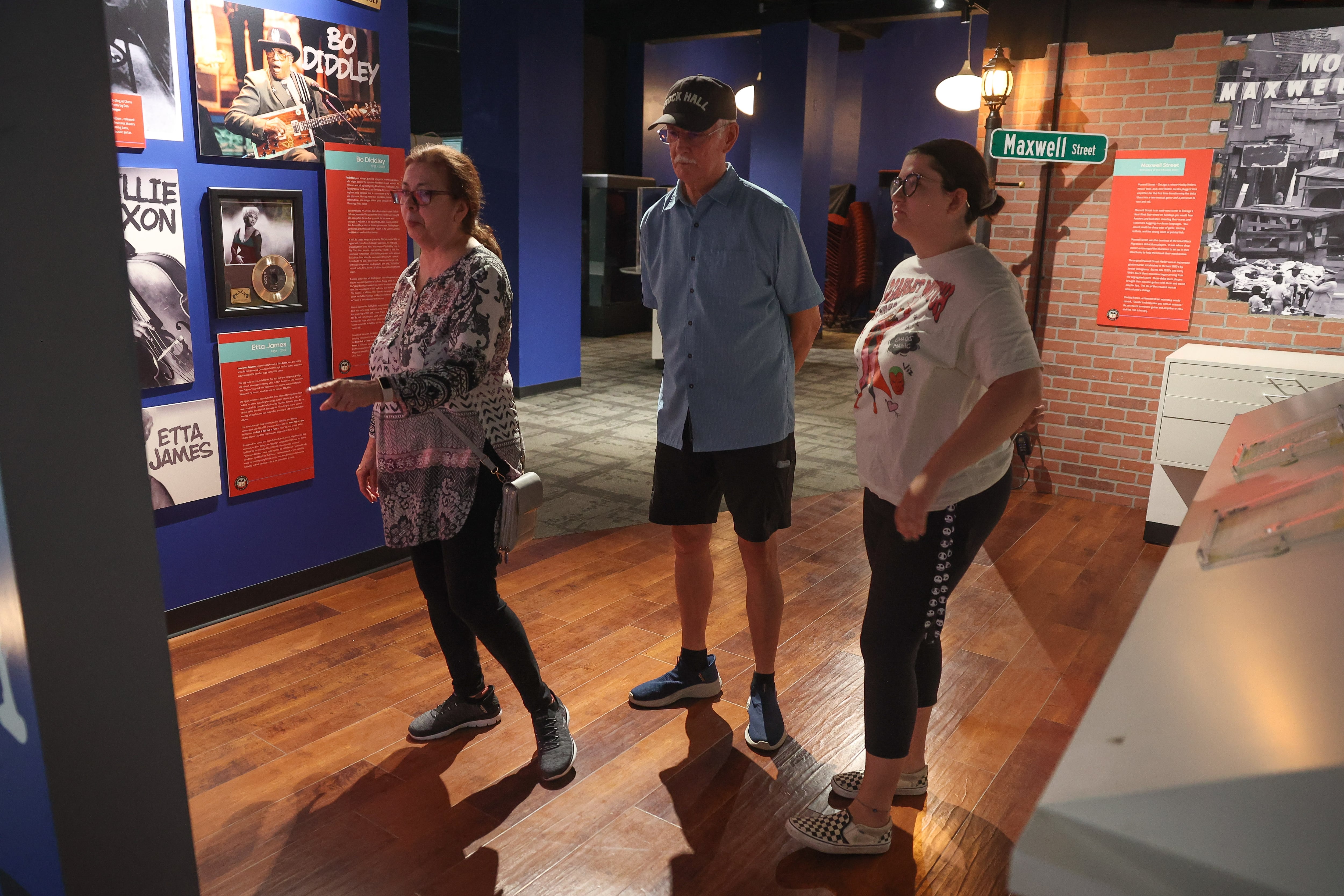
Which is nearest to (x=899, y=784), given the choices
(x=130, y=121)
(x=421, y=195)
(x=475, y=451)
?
(x=475, y=451)

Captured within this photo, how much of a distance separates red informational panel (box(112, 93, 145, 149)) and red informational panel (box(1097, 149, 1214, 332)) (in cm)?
424

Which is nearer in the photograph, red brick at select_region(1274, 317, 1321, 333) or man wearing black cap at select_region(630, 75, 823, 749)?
man wearing black cap at select_region(630, 75, 823, 749)

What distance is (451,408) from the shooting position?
2127mm

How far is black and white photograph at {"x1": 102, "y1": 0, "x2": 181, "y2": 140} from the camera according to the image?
261cm

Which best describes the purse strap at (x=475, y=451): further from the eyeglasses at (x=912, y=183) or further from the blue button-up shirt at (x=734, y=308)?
the eyeglasses at (x=912, y=183)

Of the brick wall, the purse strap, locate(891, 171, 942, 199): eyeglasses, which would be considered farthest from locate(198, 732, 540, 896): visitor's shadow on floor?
the brick wall

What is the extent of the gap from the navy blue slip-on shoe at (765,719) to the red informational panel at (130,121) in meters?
2.38

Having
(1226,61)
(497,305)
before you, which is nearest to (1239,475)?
(497,305)

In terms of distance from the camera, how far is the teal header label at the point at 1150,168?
441 cm

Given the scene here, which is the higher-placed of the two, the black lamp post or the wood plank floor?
the black lamp post

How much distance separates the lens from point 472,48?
698 cm

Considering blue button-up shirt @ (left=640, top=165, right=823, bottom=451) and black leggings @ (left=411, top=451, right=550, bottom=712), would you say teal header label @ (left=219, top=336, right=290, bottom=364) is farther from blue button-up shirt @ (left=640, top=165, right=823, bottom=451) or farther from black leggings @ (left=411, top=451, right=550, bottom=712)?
blue button-up shirt @ (left=640, top=165, right=823, bottom=451)

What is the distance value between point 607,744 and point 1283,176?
4000mm

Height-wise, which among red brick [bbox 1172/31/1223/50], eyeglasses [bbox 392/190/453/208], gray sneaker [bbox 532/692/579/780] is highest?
red brick [bbox 1172/31/1223/50]
